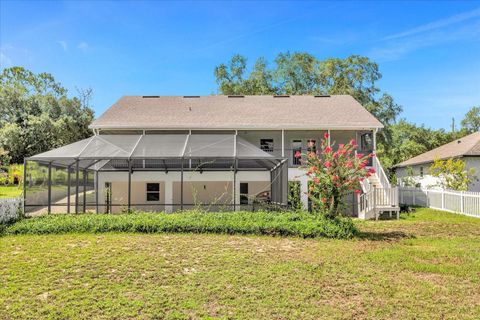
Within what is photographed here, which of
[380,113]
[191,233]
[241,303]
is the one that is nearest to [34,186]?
[191,233]

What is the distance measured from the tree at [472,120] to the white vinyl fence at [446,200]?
3883 centimetres

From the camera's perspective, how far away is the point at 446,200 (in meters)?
16.9

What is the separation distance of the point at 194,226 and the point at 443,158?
18623mm

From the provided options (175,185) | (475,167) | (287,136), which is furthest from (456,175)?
(175,185)

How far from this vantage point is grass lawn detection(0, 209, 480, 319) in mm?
4742

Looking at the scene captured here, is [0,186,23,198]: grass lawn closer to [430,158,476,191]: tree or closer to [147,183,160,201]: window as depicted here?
[147,183,160,201]: window

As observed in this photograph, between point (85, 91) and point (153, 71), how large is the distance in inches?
593

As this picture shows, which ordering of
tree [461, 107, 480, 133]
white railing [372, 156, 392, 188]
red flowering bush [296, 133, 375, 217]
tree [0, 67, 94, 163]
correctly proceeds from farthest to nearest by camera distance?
tree [461, 107, 480, 133] → tree [0, 67, 94, 163] → white railing [372, 156, 392, 188] → red flowering bush [296, 133, 375, 217]

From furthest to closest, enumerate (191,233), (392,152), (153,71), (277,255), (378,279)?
1. (392,152)
2. (153,71)
3. (191,233)
4. (277,255)
5. (378,279)

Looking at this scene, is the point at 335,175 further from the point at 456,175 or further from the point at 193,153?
the point at 456,175

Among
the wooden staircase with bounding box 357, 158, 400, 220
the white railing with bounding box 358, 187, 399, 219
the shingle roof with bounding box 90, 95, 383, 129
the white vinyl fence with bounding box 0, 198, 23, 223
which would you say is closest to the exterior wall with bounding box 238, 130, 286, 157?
the shingle roof with bounding box 90, 95, 383, 129

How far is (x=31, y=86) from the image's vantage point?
43188mm

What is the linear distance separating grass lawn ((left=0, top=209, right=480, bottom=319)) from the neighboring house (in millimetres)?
13009

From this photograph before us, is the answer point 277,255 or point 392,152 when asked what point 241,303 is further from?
point 392,152
